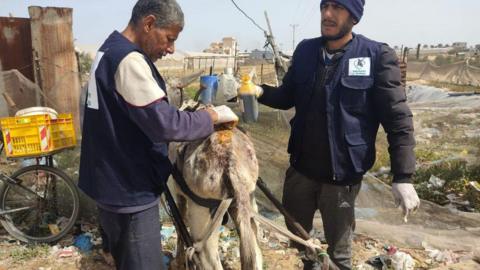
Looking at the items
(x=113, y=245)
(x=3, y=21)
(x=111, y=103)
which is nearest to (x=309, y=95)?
(x=111, y=103)

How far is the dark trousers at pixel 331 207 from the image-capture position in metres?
2.72

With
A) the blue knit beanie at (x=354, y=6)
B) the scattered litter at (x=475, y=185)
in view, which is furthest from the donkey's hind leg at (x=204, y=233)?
the scattered litter at (x=475, y=185)

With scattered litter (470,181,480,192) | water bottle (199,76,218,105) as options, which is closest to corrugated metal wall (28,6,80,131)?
water bottle (199,76,218,105)

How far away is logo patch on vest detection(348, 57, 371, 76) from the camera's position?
8.31ft

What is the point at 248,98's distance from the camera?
2.94m

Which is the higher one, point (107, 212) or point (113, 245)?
point (107, 212)

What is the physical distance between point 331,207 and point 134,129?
1477mm

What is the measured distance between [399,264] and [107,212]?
8.82ft

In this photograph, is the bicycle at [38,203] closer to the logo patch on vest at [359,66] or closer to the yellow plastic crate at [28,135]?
the yellow plastic crate at [28,135]

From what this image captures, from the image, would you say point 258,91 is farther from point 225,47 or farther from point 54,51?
point 225,47

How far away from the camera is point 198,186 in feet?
8.00

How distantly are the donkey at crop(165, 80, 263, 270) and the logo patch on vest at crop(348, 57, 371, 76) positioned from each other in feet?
2.67

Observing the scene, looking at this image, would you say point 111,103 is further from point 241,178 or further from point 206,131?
point 241,178

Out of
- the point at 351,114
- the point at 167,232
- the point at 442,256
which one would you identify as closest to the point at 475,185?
the point at 442,256
